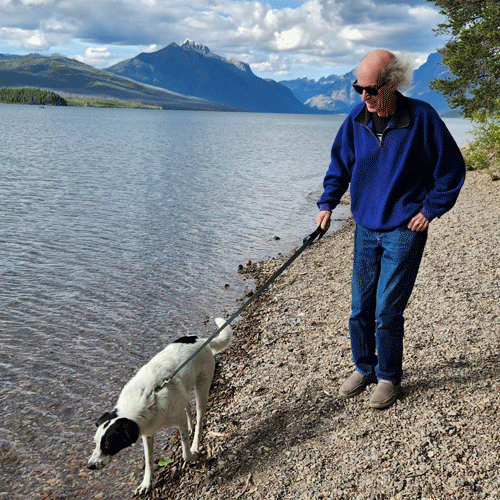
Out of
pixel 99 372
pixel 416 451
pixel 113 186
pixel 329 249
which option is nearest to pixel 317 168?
pixel 113 186

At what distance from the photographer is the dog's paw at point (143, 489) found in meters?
5.25

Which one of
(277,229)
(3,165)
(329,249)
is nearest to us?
(329,249)

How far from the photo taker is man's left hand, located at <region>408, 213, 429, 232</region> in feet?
14.6

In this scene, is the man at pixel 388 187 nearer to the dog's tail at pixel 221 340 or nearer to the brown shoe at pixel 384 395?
the brown shoe at pixel 384 395

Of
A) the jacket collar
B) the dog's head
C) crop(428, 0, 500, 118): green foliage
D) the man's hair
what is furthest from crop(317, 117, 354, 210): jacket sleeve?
crop(428, 0, 500, 118): green foliage

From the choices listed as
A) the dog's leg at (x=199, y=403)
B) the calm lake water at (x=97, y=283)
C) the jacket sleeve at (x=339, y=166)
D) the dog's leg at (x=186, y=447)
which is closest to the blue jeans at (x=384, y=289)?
the jacket sleeve at (x=339, y=166)

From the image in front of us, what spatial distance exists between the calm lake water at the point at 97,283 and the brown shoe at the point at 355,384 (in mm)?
2692

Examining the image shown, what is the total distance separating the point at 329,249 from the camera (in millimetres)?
15406

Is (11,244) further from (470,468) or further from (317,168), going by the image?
(317,168)

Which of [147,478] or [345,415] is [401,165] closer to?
[345,415]

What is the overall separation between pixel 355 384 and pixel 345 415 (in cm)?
40

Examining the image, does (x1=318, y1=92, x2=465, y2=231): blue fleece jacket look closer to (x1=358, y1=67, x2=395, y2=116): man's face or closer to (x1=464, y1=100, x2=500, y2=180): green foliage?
(x1=358, y1=67, x2=395, y2=116): man's face

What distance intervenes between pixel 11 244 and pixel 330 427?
14.2 m

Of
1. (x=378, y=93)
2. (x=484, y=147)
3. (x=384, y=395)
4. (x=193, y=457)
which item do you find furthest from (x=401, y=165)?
(x=484, y=147)
